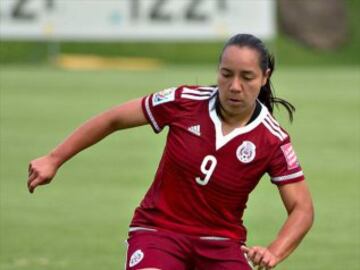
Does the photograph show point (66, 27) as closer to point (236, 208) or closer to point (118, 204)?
point (118, 204)

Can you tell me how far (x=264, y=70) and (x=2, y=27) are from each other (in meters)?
32.0

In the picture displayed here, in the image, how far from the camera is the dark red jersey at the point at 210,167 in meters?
6.72

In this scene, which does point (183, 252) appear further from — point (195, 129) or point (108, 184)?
point (108, 184)

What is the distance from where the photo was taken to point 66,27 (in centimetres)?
3828

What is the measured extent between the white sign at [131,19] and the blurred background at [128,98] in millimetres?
38

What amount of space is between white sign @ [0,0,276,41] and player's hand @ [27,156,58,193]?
3148 centimetres

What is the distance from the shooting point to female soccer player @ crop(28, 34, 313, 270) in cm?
670

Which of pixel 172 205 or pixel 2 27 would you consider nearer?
pixel 172 205

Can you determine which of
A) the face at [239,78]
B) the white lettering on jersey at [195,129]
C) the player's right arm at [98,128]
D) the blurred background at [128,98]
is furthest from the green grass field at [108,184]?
the face at [239,78]

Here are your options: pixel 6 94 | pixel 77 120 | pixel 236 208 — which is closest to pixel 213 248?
pixel 236 208

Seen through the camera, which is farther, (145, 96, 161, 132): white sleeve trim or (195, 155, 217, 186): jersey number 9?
Result: (145, 96, 161, 132): white sleeve trim

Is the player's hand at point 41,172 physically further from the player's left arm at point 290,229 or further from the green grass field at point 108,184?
the green grass field at point 108,184

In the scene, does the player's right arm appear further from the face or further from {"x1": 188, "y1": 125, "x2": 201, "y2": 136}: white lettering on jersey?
the face

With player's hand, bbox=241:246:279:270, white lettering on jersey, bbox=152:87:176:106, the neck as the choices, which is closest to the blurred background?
white lettering on jersey, bbox=152:87:176:106
